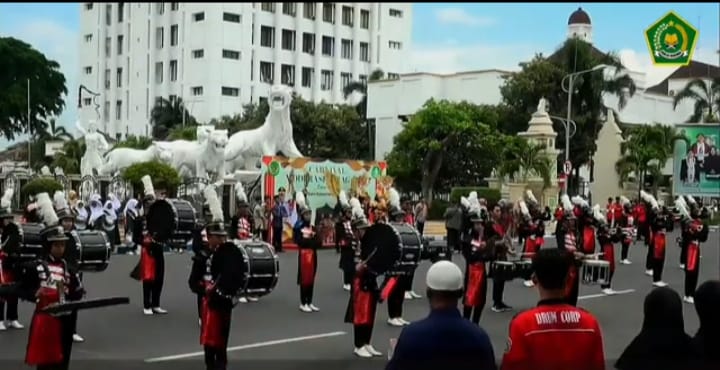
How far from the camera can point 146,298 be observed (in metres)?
13.8

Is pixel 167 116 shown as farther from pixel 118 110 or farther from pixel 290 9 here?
pixel 290 9

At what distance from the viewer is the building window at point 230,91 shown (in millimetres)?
72250

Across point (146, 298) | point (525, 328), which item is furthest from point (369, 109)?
point (525, 328)

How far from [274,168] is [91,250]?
14.5 m

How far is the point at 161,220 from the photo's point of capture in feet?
42.8

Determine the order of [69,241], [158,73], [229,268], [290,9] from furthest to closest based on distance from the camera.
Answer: [290,9] < [158,73] < [69,241] < [229,268]

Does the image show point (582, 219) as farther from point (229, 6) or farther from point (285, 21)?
point (285, 21)

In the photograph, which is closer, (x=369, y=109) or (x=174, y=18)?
(x=369, y=109)

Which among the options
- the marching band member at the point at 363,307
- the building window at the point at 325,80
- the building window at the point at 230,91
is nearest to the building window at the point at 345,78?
the building window at the point at 325,80

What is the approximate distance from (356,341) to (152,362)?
224 centimetres

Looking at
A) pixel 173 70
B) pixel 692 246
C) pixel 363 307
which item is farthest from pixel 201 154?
pixel 173 70

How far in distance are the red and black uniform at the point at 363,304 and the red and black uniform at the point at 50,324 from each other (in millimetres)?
3116

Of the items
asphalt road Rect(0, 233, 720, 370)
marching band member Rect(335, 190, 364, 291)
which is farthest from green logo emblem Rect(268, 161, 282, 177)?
marching band member Rect(335, 190, 364, 291)

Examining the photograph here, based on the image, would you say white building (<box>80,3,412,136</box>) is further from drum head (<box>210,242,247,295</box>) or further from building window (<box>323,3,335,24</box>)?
drum head (<box>210,242,247,295</box>)
